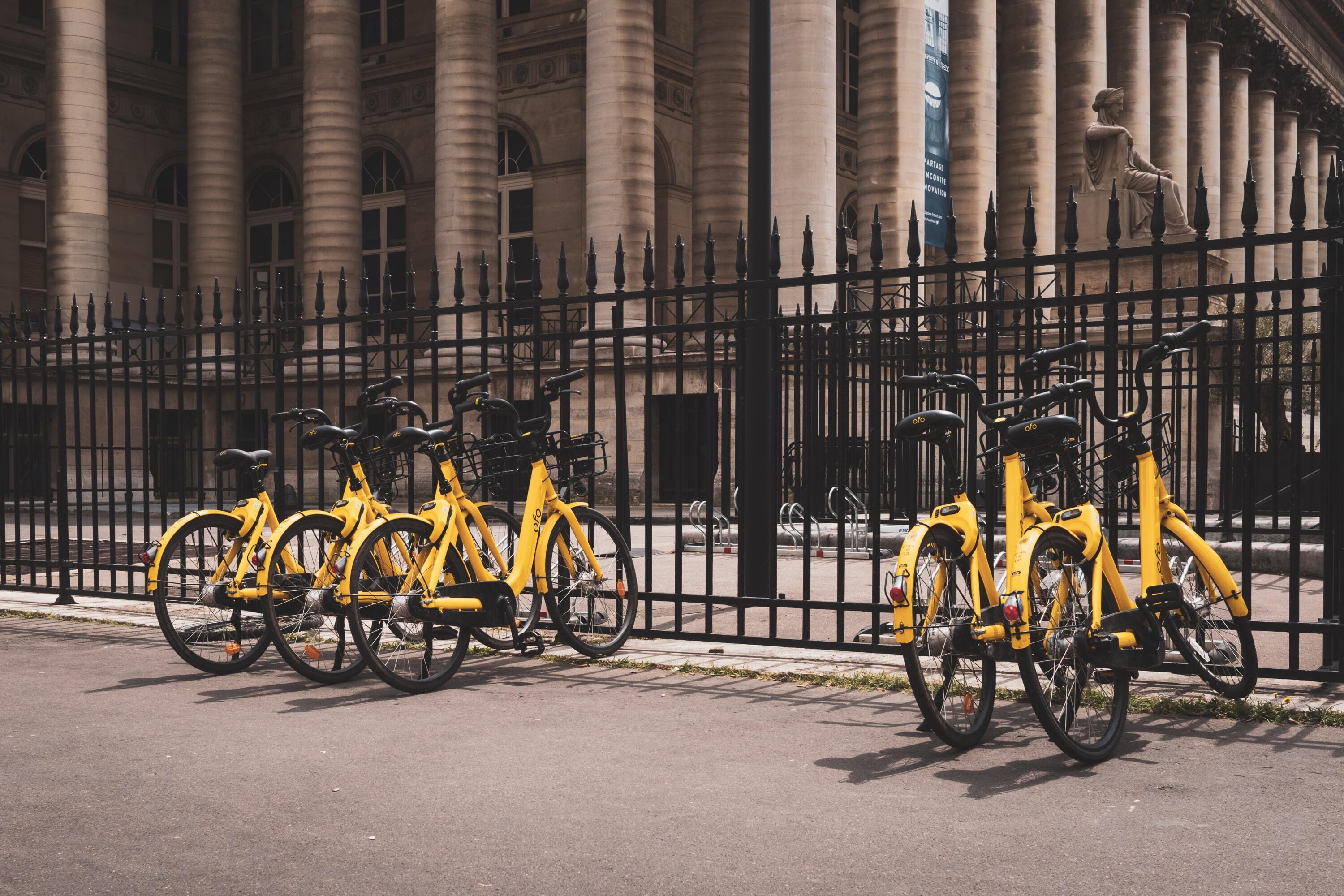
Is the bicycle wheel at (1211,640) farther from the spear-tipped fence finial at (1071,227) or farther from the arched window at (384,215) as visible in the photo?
the arched window at (384,215)

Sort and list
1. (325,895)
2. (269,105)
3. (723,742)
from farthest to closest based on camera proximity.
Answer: (269,105)
(723,742)
(325,895)

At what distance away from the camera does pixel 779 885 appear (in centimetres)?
357

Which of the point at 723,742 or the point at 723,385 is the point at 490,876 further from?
the point at 723,385

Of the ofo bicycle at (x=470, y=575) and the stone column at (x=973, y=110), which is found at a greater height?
the stone column at (x=973, y=110)

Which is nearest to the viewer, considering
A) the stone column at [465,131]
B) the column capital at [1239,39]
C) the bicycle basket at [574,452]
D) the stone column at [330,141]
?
the bicycle basket at [574,452]

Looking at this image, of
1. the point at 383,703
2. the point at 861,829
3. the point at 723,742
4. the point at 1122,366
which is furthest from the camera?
the point at 1122,366

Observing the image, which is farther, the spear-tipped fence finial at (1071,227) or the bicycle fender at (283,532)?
the bicycle fender at (283,532)

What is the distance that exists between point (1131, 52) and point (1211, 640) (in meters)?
32.4

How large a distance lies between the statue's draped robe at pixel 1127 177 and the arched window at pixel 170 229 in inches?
899

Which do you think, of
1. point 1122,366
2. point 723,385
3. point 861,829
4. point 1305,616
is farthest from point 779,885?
point 1122,366

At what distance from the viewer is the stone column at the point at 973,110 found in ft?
92.2

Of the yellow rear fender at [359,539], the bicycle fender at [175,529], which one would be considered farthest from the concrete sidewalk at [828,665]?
the bicycle fender at [175,529]

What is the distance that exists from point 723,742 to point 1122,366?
14.0 metres

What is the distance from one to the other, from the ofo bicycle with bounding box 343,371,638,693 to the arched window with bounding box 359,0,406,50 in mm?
29060
